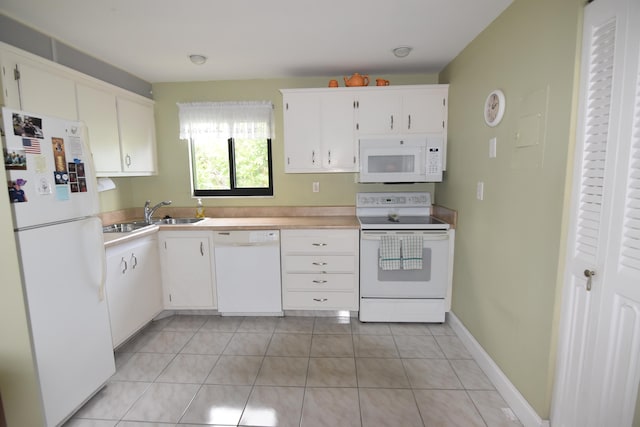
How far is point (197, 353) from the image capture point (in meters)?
2.34

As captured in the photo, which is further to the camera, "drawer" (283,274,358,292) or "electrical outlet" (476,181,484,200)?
"drawer" (283,274,358,292)

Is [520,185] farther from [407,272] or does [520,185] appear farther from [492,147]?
[407,272]

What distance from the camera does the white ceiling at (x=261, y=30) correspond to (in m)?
1.79

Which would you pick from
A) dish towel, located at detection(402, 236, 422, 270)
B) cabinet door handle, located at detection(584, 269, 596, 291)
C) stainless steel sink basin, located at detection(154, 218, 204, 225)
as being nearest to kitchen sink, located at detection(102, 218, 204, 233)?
stainless steel sink basin, located at detection(154, 218, 204, 225)

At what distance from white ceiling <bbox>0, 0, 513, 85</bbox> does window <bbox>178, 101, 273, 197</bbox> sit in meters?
0.40

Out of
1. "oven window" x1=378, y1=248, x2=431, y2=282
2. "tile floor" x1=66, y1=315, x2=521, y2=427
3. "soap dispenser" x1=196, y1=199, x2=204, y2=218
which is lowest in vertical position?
"tile floor" x1=66, y1=315, x2=521, y2=427

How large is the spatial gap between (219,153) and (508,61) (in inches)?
104

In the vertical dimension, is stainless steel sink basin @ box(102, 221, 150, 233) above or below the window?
below

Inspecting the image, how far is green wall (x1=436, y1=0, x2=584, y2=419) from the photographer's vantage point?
1416 mm

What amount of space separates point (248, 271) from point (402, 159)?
1.72 m

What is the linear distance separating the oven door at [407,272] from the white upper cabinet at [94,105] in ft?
7.27

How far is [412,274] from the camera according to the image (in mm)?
2623

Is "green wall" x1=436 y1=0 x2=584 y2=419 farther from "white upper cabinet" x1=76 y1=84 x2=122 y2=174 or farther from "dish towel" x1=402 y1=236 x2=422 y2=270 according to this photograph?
"white upper cabinet" x1=76 y1=84 x2=122 y2=174

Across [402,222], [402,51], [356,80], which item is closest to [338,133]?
[356,80]
